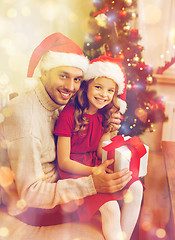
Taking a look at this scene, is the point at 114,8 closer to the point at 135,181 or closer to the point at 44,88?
the point at 44,88

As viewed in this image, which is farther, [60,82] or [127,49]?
[127,49]

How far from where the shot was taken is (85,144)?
3.69ft

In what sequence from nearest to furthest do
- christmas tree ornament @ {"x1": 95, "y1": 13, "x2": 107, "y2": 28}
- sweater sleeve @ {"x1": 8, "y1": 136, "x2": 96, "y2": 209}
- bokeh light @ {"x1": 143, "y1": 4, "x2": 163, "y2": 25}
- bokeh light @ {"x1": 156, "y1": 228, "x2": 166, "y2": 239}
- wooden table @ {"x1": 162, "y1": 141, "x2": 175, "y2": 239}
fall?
sweater sleeve @ {"x1": 8, "y1": 136, "x2": 96, "y2": 209}, wooden table @ {"x1": 162, "y1": 141, "x2": 175, "y2": 239}, bokeh light @ {"x1": 156, "y1": 228, "x2": 166, "y2": 239}, christmas tree ornament @ {"x1": 95, "y1": 13, "x2": 107, "y2": 28}, bokeh light @ {"x1": 143, "y1": 4, "x2": 163, "y2": 25}

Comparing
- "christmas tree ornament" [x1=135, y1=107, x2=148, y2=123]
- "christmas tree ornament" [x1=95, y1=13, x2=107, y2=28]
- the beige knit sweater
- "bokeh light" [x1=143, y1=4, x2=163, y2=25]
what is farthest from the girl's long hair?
"bokeh light" [x1=143, y1=4, x2=163, y2=25]

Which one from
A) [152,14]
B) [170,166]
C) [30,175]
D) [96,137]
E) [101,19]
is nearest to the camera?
[30,175]

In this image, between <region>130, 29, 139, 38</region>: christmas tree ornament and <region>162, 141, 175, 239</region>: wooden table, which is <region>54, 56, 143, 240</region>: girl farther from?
<region>130, 29, 139, 38</region>: christmas tree ornament

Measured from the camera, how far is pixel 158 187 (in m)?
1.98

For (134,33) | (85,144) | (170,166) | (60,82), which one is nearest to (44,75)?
(60,82)

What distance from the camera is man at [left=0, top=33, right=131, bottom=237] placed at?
846 mm

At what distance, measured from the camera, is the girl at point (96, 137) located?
851mm

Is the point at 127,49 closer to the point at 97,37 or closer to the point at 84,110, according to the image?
the point at 97,37

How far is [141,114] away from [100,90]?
1.23 meters

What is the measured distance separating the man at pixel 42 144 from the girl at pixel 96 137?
5cm

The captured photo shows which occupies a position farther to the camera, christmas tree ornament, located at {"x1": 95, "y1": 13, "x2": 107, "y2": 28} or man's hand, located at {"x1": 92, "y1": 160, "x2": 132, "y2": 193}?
christmas tree ornament, located at {"x1": 95, "y1": 13, "x2": 107, "y2": 28}
